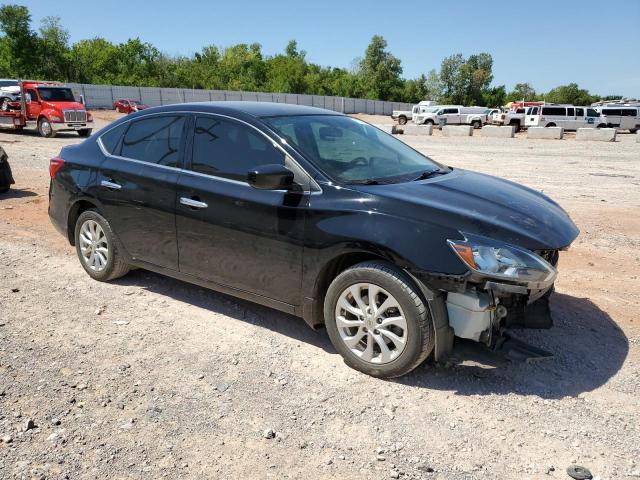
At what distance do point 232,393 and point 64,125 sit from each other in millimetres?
23609

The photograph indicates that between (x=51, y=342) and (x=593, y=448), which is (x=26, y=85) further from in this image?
(x=593, y=448)

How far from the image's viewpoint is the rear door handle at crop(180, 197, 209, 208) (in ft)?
13.9

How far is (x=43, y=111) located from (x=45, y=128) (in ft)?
2.35

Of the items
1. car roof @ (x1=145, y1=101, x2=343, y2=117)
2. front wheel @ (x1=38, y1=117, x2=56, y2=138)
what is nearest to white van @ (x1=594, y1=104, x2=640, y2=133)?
front wheel @ (x1=38, y1=117, x2=56, y2=138)

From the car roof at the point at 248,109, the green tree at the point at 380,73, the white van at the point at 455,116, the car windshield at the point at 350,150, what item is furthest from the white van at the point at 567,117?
the green tree at the point at 380,73

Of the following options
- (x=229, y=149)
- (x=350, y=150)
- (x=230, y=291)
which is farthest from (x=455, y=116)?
(x=230, y=291)

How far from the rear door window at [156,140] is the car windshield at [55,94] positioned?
2217 cm

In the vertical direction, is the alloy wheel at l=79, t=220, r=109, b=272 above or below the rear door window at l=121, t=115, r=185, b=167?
below

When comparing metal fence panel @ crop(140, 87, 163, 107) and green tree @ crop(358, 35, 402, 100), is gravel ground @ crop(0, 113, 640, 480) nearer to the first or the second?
metal fence panel @ crop(140, 87, 163, 107)

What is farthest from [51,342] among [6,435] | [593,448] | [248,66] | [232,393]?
[248,66]

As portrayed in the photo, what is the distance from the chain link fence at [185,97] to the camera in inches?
2160

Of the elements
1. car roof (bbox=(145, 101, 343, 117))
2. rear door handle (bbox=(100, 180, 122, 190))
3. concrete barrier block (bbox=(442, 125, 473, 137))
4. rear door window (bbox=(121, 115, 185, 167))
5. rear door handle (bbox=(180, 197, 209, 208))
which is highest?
car roof (bbox=(145, 101, 343, 117))

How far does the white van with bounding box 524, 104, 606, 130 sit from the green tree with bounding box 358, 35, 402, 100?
212ft

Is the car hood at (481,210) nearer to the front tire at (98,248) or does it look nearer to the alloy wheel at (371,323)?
the alloy wheel at (371,323)
